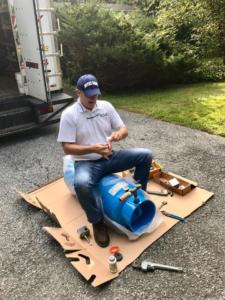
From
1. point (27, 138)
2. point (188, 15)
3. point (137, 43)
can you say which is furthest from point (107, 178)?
point (188, 15)

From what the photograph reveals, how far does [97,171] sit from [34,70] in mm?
3145

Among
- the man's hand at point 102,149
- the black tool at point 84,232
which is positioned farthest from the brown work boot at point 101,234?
the man's hand at point 102,149

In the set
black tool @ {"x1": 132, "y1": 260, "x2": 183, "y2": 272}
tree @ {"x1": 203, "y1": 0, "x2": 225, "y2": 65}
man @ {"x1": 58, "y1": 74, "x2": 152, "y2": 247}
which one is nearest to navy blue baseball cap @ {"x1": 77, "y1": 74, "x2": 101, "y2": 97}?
man @ {"x1": 58, "y1": 74, "x2": 152, "y2": 247}

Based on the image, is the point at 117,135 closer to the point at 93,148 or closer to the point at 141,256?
the point at 93,148

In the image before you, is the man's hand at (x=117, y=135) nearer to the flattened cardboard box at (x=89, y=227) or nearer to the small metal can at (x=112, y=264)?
the flattened cardboard box at (x=89, y=227)

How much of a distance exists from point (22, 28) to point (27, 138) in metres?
1.92

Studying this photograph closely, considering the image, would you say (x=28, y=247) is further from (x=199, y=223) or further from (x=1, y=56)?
(x=1, y=56)

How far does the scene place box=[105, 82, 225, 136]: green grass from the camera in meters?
5.87

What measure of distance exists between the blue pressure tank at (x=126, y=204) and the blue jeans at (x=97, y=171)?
0.31ft

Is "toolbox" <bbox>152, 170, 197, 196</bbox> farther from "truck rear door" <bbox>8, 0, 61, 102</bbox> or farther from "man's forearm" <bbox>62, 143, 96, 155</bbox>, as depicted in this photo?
"truck rear door" <bbox>8, 0, 61, 102</bbox>

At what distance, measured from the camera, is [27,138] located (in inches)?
230

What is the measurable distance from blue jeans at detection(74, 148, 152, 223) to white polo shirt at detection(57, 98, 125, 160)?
113 millimetres

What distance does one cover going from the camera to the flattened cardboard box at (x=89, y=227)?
269cm

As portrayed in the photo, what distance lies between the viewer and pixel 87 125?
10.3ft
